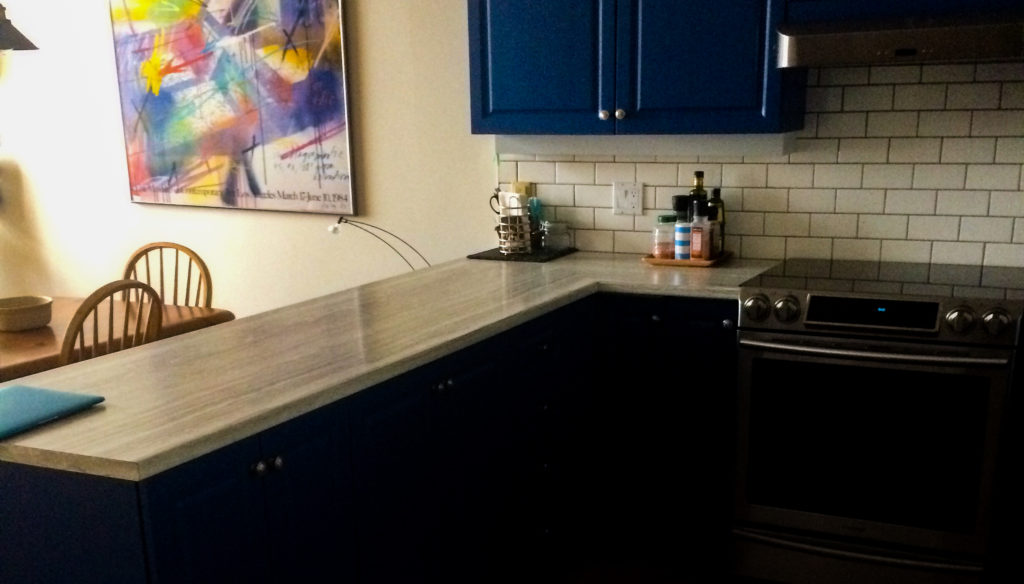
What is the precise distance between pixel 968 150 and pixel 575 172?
129 cm

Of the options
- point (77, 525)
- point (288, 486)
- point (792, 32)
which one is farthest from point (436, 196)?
point (77, 525)

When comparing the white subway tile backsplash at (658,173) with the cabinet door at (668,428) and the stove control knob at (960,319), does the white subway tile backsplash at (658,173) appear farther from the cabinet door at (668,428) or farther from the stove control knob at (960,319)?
the stove control knob at (960,319)

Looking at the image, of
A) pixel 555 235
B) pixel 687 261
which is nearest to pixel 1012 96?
pixel 687 261

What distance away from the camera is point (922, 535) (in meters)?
2.47

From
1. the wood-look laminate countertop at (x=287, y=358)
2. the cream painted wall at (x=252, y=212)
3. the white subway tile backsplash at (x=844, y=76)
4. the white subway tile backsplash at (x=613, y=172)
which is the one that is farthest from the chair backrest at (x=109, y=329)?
the white subway tile backsplash at (x=844, y=76)

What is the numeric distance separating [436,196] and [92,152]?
189 centimetres

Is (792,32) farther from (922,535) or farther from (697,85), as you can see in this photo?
(922,535)

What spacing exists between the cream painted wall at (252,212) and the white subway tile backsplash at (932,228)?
1.47 meters

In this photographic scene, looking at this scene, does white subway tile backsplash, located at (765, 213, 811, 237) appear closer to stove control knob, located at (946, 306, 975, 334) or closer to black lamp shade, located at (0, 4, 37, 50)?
stove control knob, located at (946, 306, 975, 334)

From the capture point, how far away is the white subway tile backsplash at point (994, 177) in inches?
108

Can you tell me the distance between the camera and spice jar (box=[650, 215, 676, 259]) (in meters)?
3.00

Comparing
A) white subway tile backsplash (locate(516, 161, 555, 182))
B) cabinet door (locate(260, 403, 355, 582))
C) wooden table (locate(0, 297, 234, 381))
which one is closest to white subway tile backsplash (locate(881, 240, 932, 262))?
white subway tile backsplash (locate(516, 161, 555, 182))

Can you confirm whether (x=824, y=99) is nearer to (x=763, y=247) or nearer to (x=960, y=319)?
(x=763, y=247)

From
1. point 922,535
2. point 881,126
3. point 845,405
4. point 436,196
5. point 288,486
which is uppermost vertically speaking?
point 881,126
